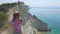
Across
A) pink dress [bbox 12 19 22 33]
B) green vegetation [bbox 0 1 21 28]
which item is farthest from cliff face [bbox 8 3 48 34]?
pink dress [bbox 12 19 22 33]

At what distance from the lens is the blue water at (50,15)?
11.5ft

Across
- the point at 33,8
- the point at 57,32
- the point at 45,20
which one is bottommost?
the point at 57,32

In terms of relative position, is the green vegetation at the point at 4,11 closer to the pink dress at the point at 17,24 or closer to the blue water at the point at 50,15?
the blue water at the point at 50,15

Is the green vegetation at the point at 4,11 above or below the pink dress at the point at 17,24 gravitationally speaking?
above

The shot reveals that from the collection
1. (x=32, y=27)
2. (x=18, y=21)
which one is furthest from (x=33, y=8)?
(x=18, y=21)

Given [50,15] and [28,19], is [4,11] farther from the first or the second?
[50,15]

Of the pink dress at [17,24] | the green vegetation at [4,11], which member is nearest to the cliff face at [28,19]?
the green vegetation at [4,11]

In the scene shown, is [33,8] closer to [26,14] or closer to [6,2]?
[26,14]

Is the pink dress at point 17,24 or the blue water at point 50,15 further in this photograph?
the blue water at point 50,15

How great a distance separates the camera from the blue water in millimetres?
3509

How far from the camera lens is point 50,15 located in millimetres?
3627

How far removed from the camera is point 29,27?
11.1 feet

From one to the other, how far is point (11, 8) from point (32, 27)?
52 centimetres

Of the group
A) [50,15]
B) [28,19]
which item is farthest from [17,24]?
[50,15]
